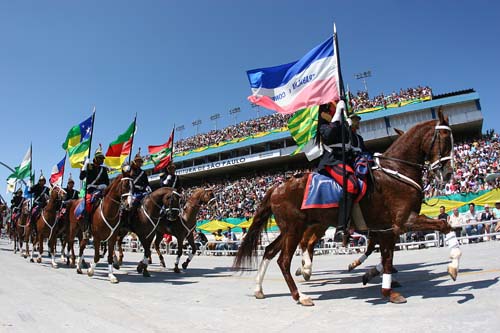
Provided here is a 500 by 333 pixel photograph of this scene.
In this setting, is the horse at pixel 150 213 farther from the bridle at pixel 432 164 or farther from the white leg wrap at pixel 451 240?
the white leg wrap at pixel 451 240

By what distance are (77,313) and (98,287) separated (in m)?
3.04

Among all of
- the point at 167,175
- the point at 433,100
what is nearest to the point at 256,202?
the point at 433,100

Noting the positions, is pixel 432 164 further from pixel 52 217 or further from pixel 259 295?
pixel 52 217

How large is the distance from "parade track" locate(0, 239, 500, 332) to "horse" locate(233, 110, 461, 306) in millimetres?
495

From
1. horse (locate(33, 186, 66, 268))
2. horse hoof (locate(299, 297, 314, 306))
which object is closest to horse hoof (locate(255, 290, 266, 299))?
horse hoof (locate(299, 297, 314, 306))

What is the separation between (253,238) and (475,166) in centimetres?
2606

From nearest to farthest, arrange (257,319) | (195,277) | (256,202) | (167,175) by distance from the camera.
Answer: (257,319)
(195,277)
(167,175)
(256,202)

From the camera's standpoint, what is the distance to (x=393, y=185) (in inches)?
249

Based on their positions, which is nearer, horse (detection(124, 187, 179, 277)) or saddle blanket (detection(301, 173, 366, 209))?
saddle blanket (detection(301, 173, 366, 209))

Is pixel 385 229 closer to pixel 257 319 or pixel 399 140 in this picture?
pixel 399 140

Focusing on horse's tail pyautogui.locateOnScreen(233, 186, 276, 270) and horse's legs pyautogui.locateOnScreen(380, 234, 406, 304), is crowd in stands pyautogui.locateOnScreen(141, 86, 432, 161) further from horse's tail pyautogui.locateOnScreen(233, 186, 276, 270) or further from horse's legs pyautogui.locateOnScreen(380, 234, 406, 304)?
horse's legs pyautogui.locateOnScreen(380, 234, 406, 304)

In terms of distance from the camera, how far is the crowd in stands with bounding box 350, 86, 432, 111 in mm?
41241

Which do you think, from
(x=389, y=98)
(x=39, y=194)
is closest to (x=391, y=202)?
(x=39, y=194)

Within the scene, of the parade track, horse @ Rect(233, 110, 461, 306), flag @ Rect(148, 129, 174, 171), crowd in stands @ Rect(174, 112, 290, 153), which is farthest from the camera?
crowd in stands @ Rect(174, 112, 290, 153)
